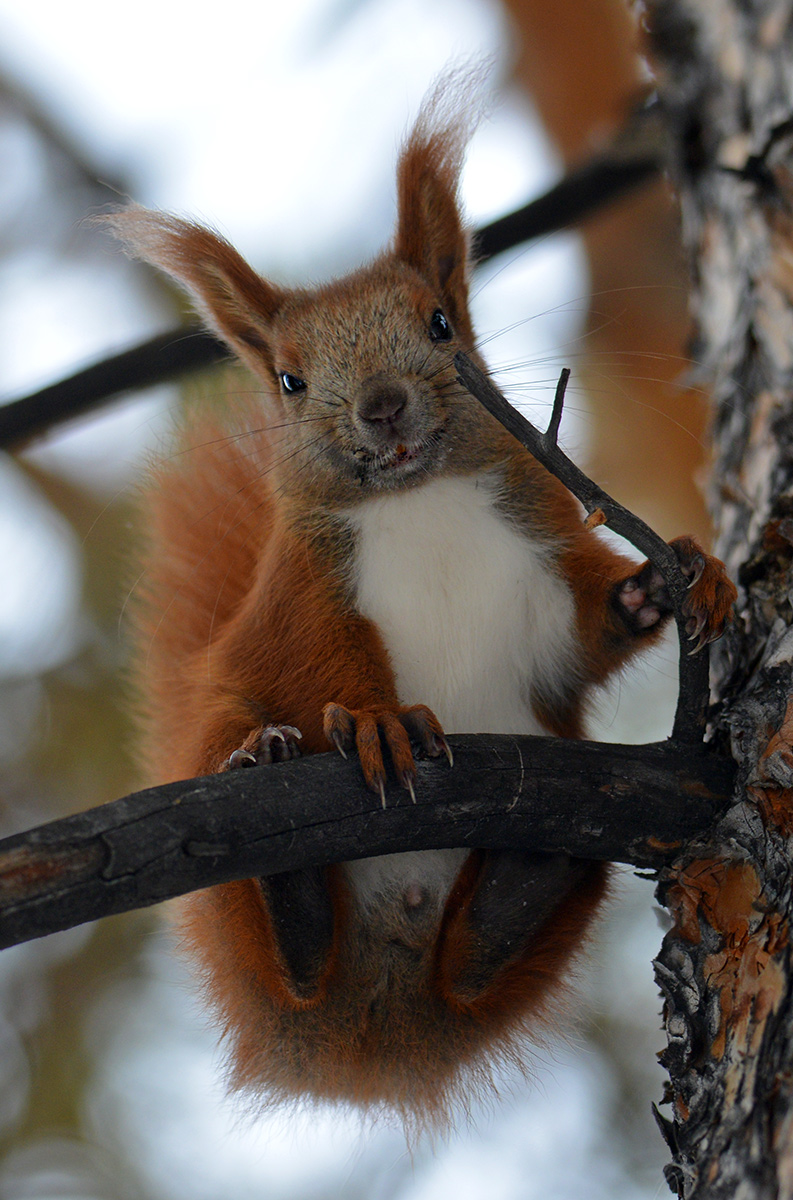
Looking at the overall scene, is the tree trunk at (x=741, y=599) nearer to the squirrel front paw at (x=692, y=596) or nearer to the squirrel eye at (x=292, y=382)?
the squirrel front paw at (x=692, y=596)

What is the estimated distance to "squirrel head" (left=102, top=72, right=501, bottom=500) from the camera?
1.96m

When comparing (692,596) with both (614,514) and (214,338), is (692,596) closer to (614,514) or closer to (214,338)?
(614,514)

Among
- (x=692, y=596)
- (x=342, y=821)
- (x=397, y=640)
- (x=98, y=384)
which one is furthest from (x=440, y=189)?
(x=342, y=821)

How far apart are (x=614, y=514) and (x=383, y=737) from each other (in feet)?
Result: 1.45

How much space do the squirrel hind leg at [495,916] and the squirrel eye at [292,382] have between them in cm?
98

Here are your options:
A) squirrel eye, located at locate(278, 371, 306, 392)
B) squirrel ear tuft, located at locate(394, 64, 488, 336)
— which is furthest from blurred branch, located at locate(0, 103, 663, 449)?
squirrel eye, located at locate(278, 371, 306, 392)

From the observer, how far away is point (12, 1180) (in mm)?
3121

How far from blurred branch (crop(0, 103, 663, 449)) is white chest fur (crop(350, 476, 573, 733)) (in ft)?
2.24

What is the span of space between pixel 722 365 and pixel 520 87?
200 centimetres

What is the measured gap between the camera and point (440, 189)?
2.26m

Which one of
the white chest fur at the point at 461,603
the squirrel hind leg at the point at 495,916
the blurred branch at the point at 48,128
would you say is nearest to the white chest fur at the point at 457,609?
the white chest fur at the point at 461,603

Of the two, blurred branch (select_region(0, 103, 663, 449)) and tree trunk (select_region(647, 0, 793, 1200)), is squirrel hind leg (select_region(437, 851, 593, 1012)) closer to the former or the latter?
tree trunk (select_region(647, 0, 793, 1200))

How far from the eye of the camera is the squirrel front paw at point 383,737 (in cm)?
145

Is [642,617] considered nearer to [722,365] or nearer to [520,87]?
[722,365]
